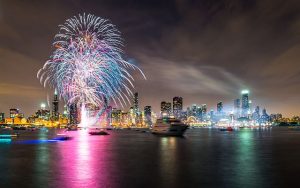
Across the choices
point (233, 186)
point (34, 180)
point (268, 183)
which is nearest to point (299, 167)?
point (268, 183)

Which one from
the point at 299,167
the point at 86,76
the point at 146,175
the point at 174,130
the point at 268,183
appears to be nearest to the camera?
the point at 268,183

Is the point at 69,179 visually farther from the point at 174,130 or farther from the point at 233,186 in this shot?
the point at 174,130

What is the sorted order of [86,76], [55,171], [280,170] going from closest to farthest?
1. [55,171]
2. [280,170]
3. [86,76]

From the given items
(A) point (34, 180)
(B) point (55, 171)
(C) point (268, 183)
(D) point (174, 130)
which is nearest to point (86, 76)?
(B) point (55, 171)

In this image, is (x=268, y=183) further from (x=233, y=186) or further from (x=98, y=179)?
(x=98, y=179)

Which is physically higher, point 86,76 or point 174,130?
point 86,76

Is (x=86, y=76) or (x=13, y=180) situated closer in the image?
(x=13, y=180)
